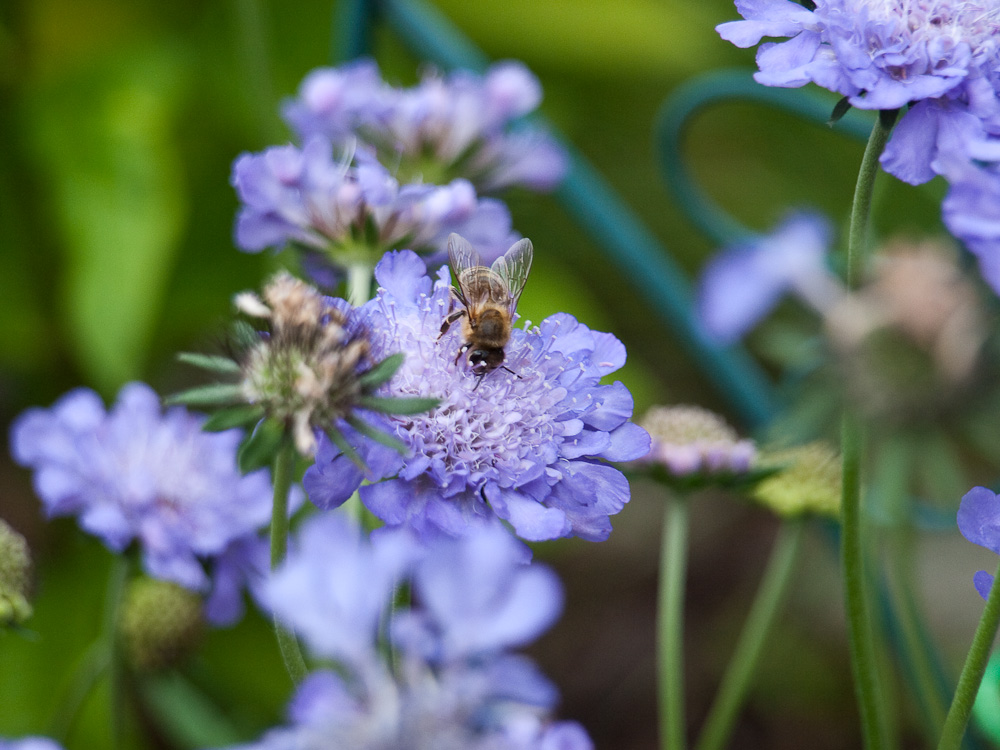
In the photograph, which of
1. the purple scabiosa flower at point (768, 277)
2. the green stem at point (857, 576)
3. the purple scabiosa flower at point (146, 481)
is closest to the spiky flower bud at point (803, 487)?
the green stem at point (857, 576)

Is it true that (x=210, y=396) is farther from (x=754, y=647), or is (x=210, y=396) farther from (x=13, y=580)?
(x=754, y=647)

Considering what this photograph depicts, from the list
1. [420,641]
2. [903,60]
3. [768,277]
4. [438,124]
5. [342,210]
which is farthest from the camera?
[768,277]

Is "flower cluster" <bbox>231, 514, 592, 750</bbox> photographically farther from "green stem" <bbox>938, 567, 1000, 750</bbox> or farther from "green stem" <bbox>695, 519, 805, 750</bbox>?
"green stem" <bbox>695, 519, 805, 750</bbox>

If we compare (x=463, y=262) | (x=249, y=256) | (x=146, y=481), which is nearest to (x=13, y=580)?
(x=146, y=481)

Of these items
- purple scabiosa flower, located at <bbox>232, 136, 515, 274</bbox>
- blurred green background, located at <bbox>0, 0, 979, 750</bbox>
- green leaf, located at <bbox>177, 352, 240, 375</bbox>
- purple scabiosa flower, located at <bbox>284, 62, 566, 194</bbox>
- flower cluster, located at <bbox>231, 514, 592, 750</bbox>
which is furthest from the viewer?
blurred green background, located at <bbox>0, 0, 979, 750</bbox>

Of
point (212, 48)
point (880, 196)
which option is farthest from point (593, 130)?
point (880, 196)

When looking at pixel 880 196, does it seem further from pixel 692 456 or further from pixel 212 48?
pixel 212 48

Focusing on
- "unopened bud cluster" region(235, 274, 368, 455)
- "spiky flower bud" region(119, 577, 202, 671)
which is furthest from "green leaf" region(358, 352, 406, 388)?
"spiky flower bud" region(119, 577, 202, 671)
